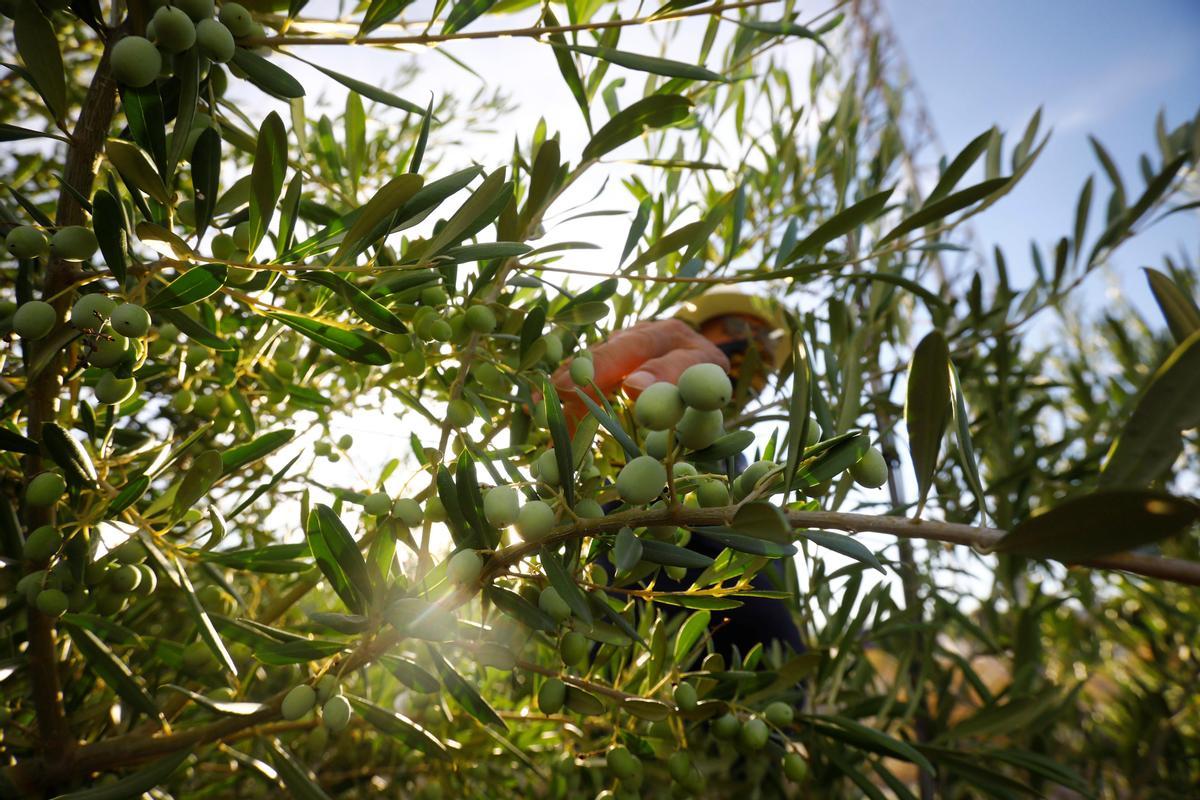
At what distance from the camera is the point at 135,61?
1.62ft

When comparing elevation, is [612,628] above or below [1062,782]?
above

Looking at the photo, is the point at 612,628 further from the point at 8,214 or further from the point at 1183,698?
the point at 1183,698

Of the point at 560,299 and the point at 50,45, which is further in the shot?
the point at 560,299

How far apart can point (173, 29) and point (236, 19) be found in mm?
81

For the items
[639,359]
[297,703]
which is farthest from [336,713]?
[639,359]

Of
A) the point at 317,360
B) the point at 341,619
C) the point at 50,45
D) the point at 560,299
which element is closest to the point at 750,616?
the point at 560,299

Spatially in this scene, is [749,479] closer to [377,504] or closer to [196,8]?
[377,504]

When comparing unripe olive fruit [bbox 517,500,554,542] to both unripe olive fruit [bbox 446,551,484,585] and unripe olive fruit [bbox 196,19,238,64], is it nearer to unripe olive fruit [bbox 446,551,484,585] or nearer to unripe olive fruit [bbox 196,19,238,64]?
unripe olive fruit [bbox 446,551,484,585]

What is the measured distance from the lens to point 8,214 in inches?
23.5

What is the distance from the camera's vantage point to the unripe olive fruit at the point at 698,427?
410 millimetres

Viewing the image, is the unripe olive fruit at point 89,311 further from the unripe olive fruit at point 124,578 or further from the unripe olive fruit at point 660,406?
the unripe olive fruit at point 660,406

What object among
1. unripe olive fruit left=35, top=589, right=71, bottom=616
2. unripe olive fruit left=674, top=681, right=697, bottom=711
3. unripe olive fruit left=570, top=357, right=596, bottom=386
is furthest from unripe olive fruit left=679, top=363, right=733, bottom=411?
unripe olive fruit left=35, top=589, right=71, bottom=616

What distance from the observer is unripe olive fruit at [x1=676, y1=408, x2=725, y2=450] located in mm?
410

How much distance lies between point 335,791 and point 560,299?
36.0 inches
